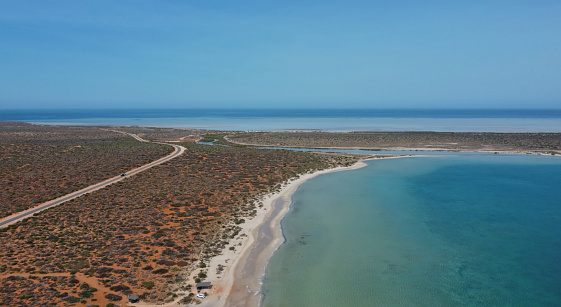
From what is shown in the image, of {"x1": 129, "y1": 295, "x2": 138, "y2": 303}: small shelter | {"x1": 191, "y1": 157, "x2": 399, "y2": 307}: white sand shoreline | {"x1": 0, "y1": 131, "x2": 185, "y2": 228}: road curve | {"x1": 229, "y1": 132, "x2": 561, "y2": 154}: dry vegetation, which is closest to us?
{"x1": 129, "y1": 295, "x2": 138, "y2": 303}: small shelter

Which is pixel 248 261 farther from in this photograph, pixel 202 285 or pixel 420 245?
pixel 420 245

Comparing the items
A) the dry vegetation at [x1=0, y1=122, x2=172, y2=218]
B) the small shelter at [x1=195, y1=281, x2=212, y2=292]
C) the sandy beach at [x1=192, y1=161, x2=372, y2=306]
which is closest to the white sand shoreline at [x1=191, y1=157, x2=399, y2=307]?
the sandy beach at [x1=192, y1=161, x2=372, y2=306]

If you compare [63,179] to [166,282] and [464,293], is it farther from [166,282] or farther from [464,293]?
[464,293]

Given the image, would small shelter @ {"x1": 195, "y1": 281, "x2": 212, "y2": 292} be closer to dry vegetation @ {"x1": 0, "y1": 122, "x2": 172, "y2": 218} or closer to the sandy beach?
the sandy beach

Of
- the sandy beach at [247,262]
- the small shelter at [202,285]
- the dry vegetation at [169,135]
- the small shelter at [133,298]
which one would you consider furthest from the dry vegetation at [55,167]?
the dry vegetation at [169,135]

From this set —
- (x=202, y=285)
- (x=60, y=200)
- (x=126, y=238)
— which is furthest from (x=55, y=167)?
(x=202, y=285)

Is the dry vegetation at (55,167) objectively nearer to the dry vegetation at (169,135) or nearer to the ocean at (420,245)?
the ocean at (420,245)

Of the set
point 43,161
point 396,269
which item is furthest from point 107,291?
point 43,161
